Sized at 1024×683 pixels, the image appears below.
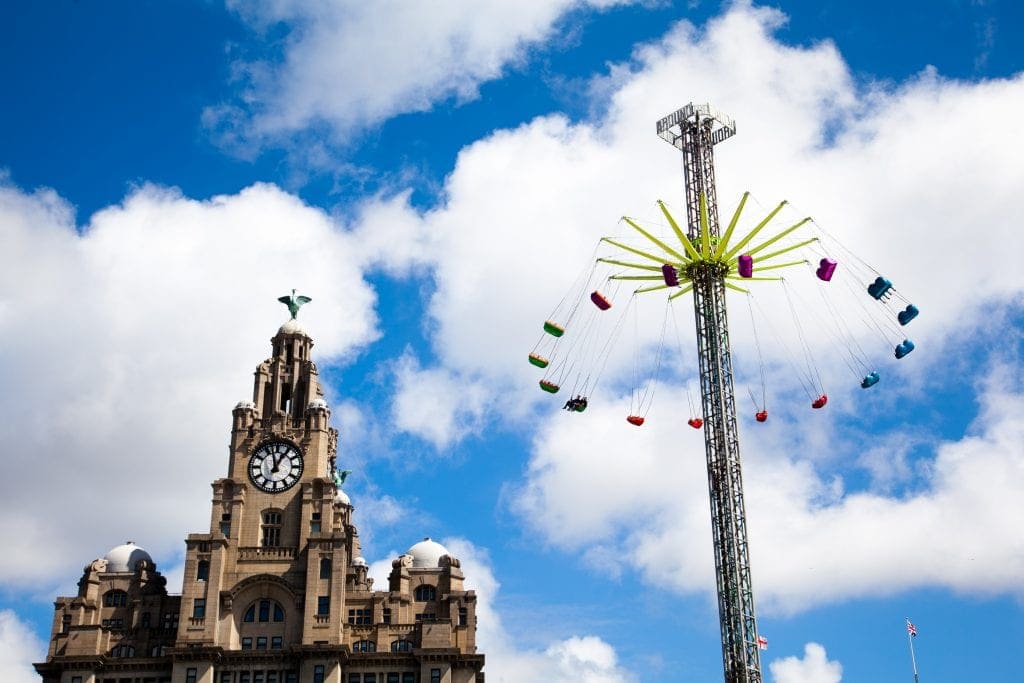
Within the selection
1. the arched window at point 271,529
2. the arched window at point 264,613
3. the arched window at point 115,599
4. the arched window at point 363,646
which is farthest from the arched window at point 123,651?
the arched window at point 363,646

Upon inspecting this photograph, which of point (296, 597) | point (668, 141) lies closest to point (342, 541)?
point (296, 597)

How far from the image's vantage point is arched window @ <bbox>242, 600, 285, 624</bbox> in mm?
141500

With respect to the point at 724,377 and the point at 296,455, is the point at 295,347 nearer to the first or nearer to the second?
the point at 296,455

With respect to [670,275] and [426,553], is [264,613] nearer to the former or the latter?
[426,553]

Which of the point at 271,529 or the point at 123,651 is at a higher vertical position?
the point at 271,529

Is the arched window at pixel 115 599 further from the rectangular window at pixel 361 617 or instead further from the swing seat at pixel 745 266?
the swing seat at pixel 745 266

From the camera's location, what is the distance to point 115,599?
14388 centimetres

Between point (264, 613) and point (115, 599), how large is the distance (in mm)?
16161

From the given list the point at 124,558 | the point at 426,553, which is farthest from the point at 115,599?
the point at 426,553

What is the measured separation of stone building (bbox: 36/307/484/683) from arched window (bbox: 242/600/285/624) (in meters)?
0.10

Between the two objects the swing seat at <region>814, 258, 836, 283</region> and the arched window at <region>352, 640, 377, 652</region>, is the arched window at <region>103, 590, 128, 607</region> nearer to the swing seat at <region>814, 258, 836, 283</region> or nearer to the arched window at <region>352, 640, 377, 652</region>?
the arched window at <region>352, 640, 377, 652</region>

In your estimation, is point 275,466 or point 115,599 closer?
point 115,599

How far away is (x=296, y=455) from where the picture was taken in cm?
15000

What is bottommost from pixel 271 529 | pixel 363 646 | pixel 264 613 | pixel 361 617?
pixel 363 646
